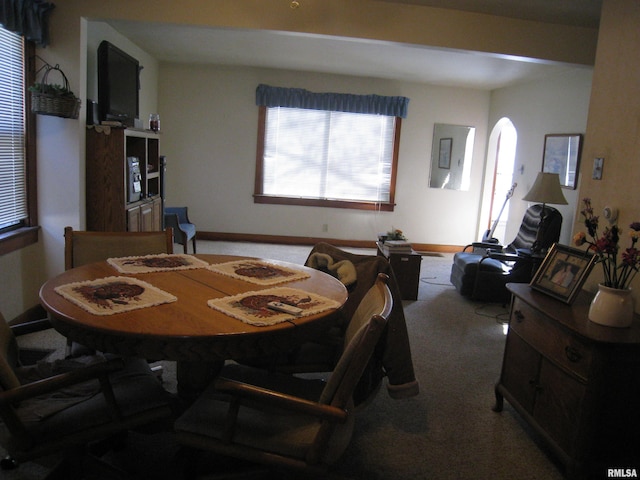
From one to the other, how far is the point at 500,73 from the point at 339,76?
83.9 inches

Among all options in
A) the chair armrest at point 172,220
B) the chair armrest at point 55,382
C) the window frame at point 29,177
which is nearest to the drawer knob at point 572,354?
the chair armrest at point 55,382

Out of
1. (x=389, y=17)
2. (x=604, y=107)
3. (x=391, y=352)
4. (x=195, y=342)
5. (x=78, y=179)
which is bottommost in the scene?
(x=391, y=352)

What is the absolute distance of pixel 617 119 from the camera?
251 cm

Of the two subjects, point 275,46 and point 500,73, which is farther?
point 500,73

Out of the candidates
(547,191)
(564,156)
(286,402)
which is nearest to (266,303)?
(286,402)

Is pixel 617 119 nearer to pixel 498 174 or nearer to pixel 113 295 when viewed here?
pixel 113 295

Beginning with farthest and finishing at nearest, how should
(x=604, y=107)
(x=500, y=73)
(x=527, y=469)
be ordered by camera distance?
(x=500, y=73) → (x=604, y=107) → (x=527, y=469)

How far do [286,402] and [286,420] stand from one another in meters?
0.24

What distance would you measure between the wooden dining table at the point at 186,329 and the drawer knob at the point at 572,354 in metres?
0.96

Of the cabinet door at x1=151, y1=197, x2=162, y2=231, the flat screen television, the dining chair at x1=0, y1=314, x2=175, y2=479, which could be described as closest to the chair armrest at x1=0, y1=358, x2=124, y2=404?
the dining chair at x1=0, y1=314, x2=175, y2=479

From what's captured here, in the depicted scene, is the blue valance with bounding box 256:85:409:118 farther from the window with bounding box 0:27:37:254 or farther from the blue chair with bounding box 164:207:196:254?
the window with bounding box 0:27:37:254

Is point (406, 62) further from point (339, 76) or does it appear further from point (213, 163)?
point (213, 163)

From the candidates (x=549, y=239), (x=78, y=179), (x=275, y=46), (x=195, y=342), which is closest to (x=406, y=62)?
(x=275, y=46)

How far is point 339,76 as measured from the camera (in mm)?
6691
